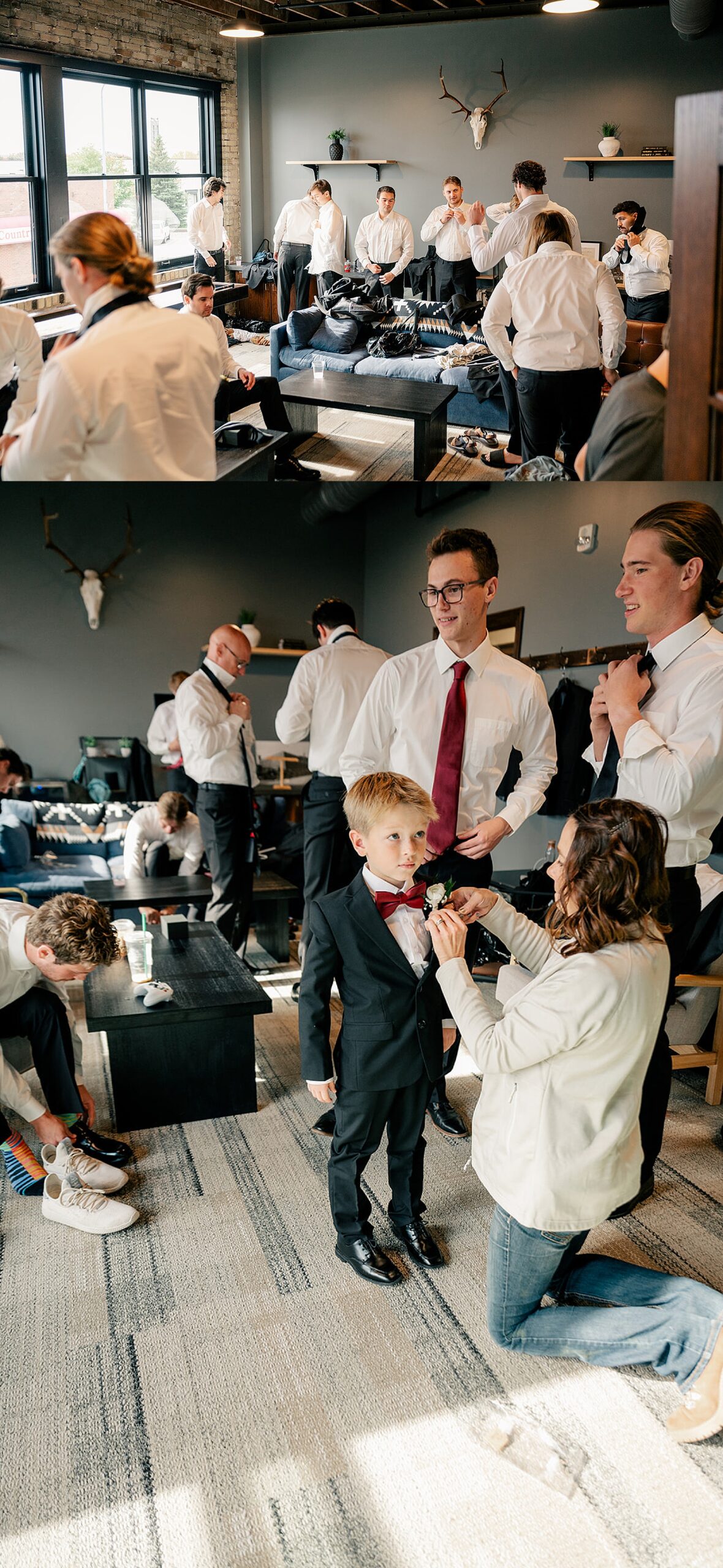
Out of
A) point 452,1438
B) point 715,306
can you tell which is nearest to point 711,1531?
point 452,1438

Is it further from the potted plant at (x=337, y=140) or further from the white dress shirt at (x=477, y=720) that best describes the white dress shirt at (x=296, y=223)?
the white dress shirt at (x=477, y=720)

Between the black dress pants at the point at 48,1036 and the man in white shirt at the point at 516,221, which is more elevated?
the man in white shirt at the point at 516,221

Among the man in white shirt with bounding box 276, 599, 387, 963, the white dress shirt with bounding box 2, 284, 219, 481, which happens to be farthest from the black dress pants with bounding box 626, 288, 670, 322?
the man in white shirt with bounding box 276, 599, 387, 963

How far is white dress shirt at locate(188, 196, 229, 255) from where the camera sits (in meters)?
1.97

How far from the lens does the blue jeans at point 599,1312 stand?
1943 mm

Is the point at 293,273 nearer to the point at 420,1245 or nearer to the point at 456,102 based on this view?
the point at 456,102

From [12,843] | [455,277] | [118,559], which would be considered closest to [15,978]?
[455,277]

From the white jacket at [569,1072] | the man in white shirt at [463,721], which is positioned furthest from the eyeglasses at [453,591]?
the white jacket at [569,1072]

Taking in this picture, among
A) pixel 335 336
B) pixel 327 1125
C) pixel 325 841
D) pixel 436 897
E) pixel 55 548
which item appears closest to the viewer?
pixel 335 336

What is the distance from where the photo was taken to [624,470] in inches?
95.6

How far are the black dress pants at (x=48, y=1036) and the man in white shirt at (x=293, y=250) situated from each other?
1.91 metres

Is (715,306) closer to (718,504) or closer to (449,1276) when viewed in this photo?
(718,504)

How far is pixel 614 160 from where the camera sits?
79.4 inches

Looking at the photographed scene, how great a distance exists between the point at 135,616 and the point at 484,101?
3.61 metres
